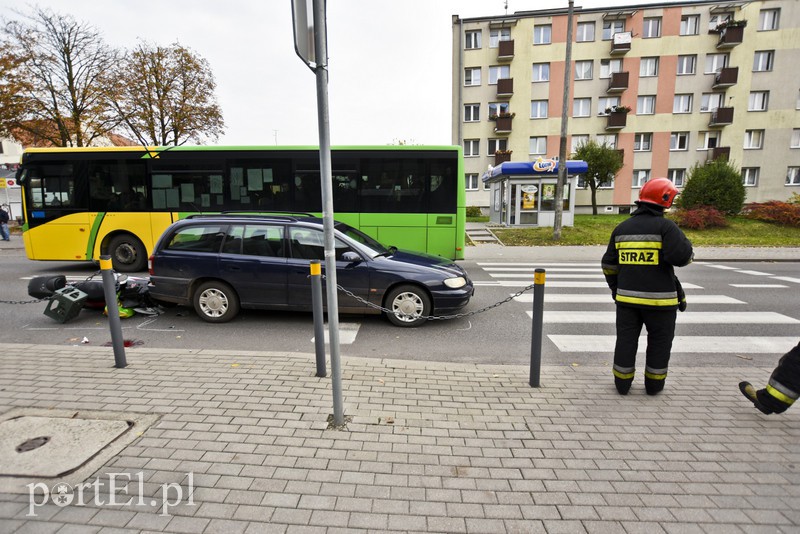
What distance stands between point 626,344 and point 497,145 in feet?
106

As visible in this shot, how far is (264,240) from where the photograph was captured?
6.28 meters

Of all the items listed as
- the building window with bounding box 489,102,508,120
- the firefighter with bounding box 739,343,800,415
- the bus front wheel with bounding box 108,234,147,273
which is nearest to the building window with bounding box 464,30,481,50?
the building window with bounding box 489,102,508,120

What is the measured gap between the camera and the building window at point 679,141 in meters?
32.1

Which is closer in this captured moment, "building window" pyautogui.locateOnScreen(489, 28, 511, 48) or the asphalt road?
the asphalt road

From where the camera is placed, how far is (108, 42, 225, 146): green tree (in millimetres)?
22136

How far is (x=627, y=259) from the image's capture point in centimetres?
367

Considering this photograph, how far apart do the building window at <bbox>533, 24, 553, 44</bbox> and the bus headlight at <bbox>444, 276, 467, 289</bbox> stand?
3313 centimetres

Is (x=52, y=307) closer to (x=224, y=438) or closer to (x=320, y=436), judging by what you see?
(x=224, y=438)

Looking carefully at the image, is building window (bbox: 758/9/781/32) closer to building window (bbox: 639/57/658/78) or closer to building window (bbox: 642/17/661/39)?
building window (bbox: 642/17/661/39)

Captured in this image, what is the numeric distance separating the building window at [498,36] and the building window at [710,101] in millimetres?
15460

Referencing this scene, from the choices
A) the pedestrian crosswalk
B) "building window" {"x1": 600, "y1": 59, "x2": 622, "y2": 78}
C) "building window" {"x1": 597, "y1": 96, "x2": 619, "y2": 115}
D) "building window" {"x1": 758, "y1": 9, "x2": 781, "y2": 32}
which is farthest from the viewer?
"building window" {"x1": 597, "y1": 96, "x2": 619, "y2": 115}

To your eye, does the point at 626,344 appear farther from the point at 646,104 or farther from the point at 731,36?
the point at 731,36

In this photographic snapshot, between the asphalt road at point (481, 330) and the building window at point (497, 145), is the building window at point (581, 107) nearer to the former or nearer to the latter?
the building window at point (497, 145)

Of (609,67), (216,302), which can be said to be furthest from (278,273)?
(609,67)
